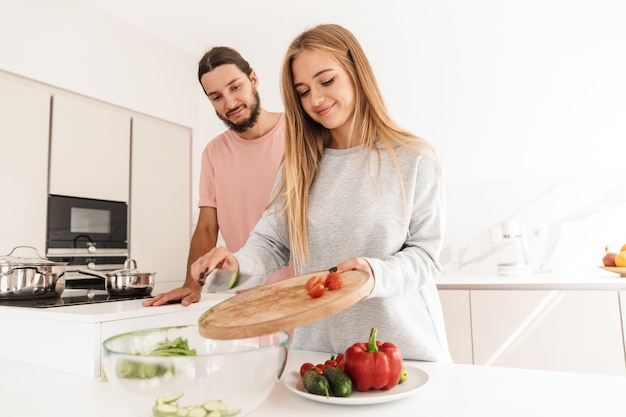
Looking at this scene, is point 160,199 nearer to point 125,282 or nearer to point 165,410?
point 125,282

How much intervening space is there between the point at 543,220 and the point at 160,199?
2.58 m

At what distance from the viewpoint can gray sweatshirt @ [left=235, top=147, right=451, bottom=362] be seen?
3.64ft

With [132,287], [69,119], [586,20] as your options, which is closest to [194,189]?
[69,119]

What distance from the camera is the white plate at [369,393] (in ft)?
2.39

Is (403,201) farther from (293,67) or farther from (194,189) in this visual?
(194,189)

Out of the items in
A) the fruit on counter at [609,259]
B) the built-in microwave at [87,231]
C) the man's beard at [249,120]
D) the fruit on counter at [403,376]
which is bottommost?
the fruit on counter at [403,376]

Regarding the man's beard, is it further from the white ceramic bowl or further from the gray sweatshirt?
the white ceramic bowl

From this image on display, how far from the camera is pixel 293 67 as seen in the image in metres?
1.29

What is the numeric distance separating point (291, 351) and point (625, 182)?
229cm

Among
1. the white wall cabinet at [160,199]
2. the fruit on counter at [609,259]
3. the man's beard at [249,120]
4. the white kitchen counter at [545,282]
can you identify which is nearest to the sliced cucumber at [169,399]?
the man's beard at [249,120]

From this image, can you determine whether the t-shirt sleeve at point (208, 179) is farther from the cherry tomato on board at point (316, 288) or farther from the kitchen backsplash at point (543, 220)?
the kitchen backsplash at point (543, 220)

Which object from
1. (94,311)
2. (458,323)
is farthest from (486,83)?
(94,311)

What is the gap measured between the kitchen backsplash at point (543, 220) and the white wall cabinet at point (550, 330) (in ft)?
1.86

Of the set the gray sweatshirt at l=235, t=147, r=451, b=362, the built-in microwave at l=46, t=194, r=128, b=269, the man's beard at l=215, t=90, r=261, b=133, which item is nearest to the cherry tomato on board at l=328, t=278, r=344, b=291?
the gray sweatshirt at l=235, t=147, r=451, b=362
